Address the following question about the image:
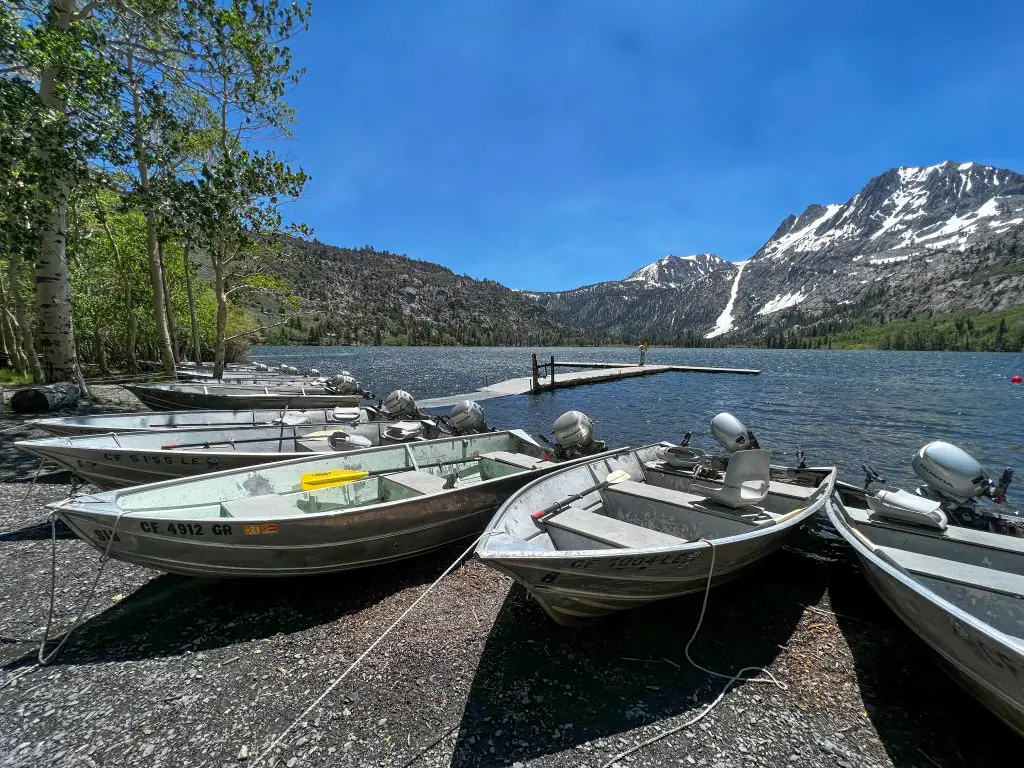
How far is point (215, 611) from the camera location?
576 cm

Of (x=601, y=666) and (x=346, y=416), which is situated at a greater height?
(x=346, y=416)

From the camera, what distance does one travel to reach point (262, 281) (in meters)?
25.5

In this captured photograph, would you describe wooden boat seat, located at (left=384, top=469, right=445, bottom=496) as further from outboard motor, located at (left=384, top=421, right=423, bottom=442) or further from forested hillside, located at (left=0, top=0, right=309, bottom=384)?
forested hillside, located at (left=0, top=0, right=309, bottom=384)

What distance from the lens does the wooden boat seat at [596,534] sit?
515cm

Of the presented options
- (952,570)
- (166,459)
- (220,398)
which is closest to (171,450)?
(166,459)

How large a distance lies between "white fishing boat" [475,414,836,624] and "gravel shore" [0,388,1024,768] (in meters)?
0.79

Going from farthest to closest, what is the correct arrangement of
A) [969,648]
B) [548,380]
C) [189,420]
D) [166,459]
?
[548,380], [189,420], [166,459], [969,648]

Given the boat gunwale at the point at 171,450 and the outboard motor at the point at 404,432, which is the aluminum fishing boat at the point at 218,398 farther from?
the outboard motor at the point at 404,432

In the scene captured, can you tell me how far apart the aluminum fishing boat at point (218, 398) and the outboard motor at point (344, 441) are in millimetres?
7014

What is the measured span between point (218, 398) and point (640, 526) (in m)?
16.4

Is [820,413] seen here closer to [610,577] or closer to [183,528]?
[610,577]

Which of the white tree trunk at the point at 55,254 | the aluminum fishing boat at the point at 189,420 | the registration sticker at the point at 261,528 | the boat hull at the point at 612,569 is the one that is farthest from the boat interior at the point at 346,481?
the white tree trunk at the point at 55,254

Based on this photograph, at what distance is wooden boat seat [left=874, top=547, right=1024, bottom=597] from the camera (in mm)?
4684

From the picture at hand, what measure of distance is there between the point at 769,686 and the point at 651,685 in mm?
1297
